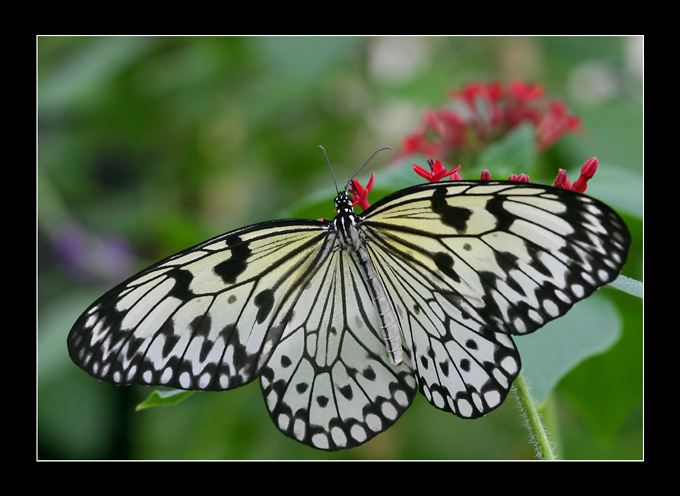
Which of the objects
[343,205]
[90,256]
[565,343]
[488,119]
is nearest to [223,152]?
[90,256]

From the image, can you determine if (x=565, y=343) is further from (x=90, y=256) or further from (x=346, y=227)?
(x=90, y=256)

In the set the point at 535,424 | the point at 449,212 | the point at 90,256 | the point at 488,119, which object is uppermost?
the point at 488,119

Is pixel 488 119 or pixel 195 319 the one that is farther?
pixel 488 119

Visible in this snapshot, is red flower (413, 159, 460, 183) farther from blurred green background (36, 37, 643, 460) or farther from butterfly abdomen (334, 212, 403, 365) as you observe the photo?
blurred green background (36, 37, 643, 460)

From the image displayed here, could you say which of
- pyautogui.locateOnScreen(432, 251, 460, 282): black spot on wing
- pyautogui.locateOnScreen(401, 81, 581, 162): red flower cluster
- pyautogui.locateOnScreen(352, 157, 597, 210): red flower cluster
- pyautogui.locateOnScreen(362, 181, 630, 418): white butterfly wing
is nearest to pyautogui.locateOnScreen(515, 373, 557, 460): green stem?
pyautogui.locateOnScreen(362, 181, 630, 418): white butterfly wing

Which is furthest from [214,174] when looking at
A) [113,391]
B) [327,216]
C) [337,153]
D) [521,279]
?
[521,279]
